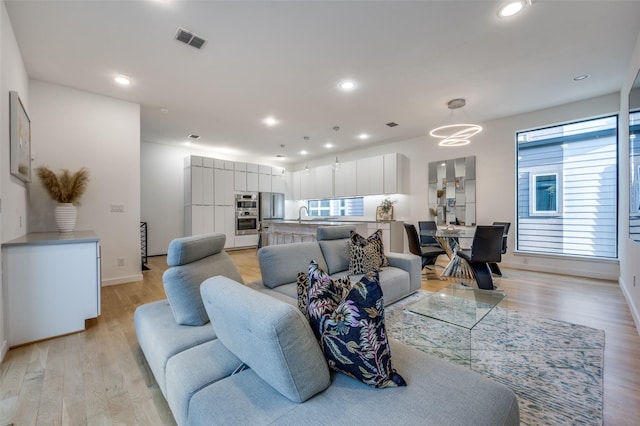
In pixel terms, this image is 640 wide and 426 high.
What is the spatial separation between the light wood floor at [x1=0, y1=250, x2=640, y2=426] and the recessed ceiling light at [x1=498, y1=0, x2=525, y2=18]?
2.91m

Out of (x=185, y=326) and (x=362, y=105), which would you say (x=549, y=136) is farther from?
(x=185, y=326)

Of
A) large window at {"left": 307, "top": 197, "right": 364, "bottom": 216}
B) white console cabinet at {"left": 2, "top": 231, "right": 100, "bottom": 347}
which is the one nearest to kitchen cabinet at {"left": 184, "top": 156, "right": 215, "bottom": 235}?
large window at {"left": 307, "top": 197, "right": 364, "bottom": 216}

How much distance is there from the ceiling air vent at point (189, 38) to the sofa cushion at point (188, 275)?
2050 mm

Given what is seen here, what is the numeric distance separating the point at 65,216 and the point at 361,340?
3.98 metres

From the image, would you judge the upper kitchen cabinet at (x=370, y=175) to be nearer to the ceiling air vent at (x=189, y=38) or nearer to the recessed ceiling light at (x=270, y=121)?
the recessed ceiling light at (x=270, y=121)

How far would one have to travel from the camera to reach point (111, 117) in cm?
394

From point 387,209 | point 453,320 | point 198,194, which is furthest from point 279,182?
point 453,320

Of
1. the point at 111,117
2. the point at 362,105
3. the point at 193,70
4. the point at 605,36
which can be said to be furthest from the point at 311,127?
the point at 605,36

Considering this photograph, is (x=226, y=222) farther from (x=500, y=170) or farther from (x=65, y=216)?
(x=500, y=170)

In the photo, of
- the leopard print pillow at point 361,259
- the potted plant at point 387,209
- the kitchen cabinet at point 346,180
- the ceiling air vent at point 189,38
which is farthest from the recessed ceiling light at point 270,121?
the potted plant at point 387,209

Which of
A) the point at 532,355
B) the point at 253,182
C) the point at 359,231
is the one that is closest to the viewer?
the point at 532,355

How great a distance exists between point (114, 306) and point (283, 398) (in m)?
3.21

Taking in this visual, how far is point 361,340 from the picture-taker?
99 cm

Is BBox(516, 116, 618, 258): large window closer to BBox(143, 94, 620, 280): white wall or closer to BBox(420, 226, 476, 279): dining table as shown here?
BBox(143, 94, 620, 280): white wall
